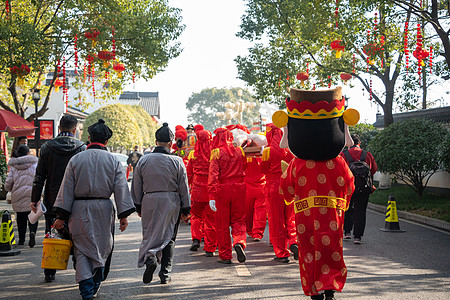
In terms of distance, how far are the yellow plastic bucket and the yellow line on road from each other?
2.44m

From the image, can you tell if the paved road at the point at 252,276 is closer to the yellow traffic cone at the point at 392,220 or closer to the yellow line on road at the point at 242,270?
the yellow line on road at the point at 242,270

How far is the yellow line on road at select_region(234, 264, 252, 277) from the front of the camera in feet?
23.8

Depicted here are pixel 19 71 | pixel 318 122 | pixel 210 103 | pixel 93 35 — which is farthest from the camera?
pixel 210 103

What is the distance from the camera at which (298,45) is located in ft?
74.9

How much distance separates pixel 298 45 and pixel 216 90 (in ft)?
250

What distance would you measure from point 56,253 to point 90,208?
1.97 feet

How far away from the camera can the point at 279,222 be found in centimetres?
823

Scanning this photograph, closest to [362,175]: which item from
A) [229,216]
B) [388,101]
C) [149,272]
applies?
[229,216]

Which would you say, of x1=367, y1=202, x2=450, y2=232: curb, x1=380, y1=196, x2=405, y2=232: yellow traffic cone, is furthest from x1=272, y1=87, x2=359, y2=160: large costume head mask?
x1=367, y1=202, x2=450, y2=232: curb

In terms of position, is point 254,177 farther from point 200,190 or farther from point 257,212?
point 200,190

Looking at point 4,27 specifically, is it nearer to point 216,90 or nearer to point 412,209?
point 412,209

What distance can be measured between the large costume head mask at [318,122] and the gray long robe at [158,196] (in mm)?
1682

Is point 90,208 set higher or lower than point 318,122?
lower

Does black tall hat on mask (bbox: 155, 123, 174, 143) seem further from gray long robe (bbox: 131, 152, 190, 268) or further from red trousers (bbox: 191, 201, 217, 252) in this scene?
red trousers (bbox: 191, 201, 217, 252)
